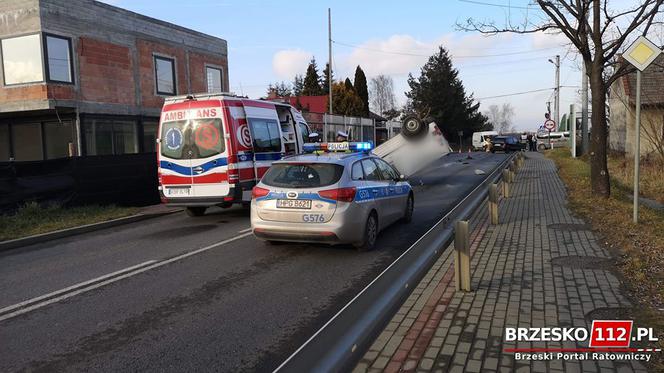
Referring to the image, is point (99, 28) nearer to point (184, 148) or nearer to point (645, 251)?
point (184, 148)

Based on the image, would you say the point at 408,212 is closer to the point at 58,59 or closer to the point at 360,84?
the point at 58,59

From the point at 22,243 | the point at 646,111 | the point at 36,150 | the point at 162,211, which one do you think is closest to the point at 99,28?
the point at 36,150

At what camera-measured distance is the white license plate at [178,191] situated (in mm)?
11320

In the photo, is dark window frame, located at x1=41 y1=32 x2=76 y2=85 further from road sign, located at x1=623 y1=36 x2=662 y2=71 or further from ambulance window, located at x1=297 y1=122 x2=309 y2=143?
road sign, located at x1=623 y1=36 x2=662 y2=71

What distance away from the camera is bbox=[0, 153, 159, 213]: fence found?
38.1 feet

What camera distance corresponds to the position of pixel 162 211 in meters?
13.0

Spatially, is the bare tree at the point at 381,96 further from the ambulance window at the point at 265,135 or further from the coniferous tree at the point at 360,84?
the ambulance window at the point at 265,135

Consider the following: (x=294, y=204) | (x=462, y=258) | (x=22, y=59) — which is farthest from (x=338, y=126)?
(x=462, y=258)

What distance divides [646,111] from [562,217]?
48.9ft

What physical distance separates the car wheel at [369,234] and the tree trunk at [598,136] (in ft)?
22.8

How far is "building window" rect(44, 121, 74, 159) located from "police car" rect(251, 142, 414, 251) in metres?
13.7

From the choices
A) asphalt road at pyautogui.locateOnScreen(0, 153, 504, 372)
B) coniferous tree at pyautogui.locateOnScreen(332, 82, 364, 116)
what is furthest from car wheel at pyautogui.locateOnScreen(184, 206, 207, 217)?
coniferous tree at pyautogui.locateOnScreen(332, 82, 364, 116)

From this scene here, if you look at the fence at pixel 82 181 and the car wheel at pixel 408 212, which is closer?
the car wheel at pixel 408 212

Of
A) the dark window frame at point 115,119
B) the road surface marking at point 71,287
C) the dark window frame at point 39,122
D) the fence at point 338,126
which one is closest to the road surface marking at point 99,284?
the road surface marking at point 71,287
